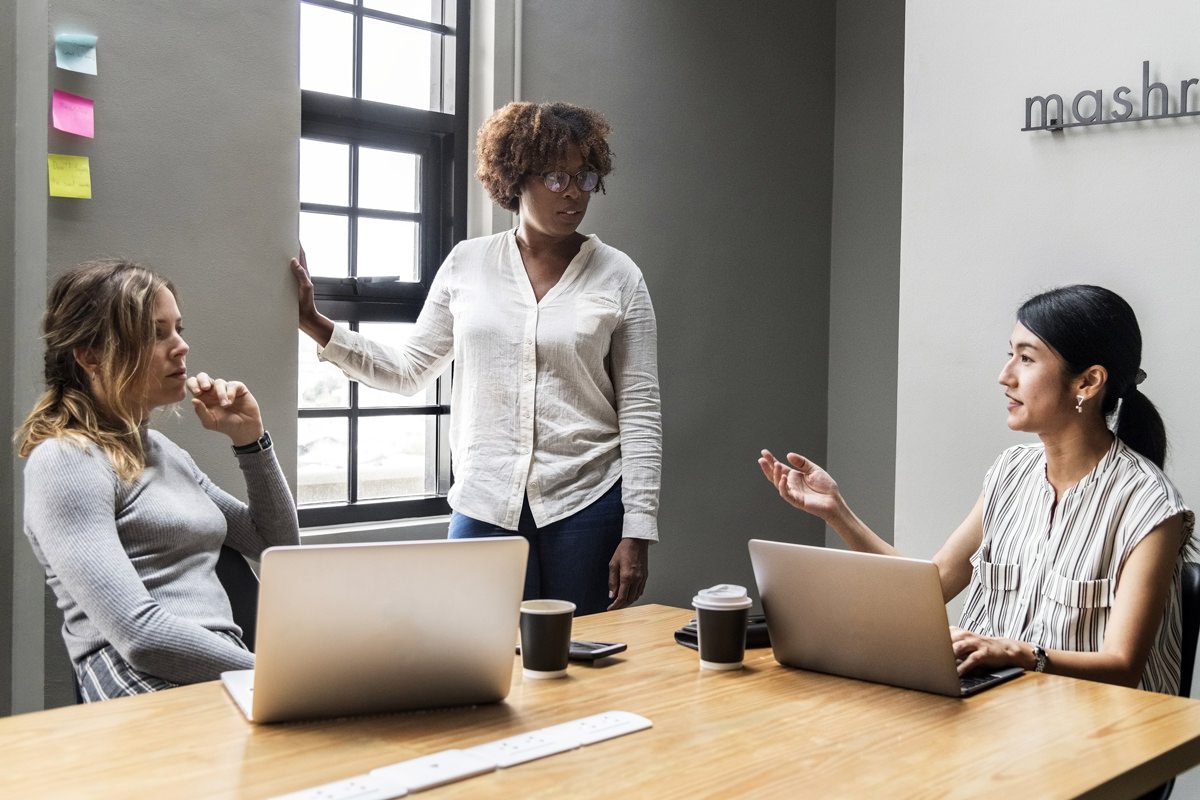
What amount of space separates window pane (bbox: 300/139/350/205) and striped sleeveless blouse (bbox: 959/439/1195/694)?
197cm

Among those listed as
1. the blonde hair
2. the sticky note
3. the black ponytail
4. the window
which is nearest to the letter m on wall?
the black ponytail

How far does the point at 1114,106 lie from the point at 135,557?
2221mm

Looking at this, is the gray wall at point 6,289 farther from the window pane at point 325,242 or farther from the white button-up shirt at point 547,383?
the window pane at point 325,242

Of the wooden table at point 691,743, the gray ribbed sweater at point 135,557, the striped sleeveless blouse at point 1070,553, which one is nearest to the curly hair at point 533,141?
the gray ribbed sweater at point 135,557

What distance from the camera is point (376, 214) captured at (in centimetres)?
334

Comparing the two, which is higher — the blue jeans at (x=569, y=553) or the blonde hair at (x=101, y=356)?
the blonde hair at (x=101, y=356)

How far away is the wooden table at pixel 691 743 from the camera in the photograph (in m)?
1.18

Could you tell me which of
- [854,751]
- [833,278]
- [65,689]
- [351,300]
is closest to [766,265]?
[833,278]

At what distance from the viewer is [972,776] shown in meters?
Answer: 1.22

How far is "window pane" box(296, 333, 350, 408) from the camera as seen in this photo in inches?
128

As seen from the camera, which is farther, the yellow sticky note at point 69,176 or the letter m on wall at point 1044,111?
the letter m on wall at point 1044,111

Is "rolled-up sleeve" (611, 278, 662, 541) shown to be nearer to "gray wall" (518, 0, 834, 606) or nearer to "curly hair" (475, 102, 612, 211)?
"curly hair" (475, 102, 612, 211)

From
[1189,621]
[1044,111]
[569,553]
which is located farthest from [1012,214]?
[569,553]

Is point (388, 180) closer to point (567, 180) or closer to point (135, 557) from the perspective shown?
point (567, 180)
